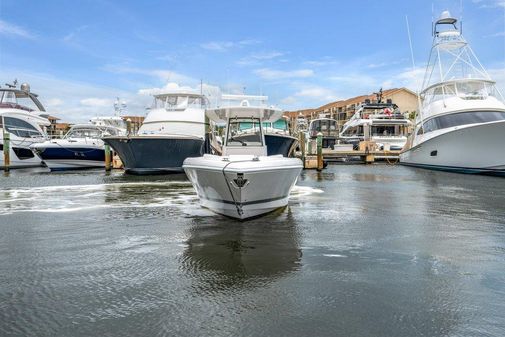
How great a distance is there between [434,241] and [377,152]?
89.7 ft

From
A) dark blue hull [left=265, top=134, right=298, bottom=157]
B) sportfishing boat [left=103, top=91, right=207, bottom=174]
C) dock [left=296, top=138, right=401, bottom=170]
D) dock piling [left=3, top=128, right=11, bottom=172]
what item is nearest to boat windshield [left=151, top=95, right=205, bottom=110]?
sportfishing boat [left=103, top=91, right=207, bottom=174]

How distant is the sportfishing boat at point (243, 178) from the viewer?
8359 millimetres

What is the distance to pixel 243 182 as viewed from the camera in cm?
827

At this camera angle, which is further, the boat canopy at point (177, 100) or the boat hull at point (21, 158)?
the boat hull at point (21, 158)

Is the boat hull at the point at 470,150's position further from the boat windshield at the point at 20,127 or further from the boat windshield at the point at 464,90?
the boat windshield at the point at 20,127

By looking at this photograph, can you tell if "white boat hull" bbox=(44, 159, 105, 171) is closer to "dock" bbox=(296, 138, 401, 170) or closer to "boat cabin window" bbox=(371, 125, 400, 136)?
"dock" bbox=(296, 138, 401, 170)

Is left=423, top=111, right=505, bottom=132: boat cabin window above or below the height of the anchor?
above

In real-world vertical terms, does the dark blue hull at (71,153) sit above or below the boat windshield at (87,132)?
below

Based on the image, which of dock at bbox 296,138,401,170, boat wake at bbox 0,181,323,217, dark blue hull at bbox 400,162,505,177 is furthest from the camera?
dock at bbox 296,138,401,170

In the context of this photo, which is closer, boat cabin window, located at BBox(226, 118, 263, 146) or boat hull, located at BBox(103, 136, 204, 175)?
boat cabin window, located at BBox(226, 118, 263, 146)

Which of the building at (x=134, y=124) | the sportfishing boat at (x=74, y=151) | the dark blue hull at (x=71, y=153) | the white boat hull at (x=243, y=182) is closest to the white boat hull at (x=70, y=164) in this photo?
the sportfishing boat at (x=74, y=151)

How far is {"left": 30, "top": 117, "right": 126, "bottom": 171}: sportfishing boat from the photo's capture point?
26.6 metres

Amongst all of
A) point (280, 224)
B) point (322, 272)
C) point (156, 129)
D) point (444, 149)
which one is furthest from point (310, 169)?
point (322, 272)

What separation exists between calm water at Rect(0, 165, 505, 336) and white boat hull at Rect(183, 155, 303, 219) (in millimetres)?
395
